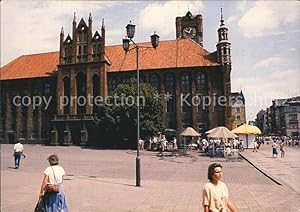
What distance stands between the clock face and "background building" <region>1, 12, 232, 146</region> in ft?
28.7

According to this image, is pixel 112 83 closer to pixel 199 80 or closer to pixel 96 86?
pixel 96 86

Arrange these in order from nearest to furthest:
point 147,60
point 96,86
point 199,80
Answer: point 199,80 < point 96,86 < point 147,60

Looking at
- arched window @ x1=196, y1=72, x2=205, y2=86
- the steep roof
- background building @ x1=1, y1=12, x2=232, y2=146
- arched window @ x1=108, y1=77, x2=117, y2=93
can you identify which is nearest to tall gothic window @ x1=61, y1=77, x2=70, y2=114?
background building @ x1=1, y1=12, x2=232, y2=146

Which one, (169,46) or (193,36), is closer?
(169,46)

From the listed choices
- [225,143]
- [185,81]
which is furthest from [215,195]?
[185,81]

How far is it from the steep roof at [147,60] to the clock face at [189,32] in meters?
8.41

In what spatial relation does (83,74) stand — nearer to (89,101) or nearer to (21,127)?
(89,101)

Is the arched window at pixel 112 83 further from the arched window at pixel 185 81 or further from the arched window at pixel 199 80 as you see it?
the arched window at pixel 199 80

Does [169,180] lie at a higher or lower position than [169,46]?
lower

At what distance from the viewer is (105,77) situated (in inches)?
1631

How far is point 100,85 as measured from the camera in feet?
135

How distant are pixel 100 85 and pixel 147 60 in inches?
274

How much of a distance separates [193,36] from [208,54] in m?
11.3

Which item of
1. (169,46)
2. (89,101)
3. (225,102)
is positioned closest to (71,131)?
(89,101)
